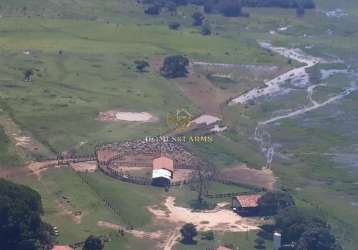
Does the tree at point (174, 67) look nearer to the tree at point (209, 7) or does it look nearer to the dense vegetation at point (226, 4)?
the dense vegetation at point (226, 4)

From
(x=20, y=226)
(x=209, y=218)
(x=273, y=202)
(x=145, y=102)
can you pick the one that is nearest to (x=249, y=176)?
(x=273, y=202)

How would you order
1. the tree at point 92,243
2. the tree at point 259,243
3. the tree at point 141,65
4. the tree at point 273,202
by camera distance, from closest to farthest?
the tree at point 92,243, the tree at point 259,243, the tree at point 273,202, the tree at point 141,65

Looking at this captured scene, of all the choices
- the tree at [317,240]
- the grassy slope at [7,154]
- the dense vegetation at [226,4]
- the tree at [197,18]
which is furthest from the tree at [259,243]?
the dense vegetation at [226,4]

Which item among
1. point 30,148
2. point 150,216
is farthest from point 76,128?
point 150,216

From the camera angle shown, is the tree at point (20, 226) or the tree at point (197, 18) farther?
the tree at point (197, 18)

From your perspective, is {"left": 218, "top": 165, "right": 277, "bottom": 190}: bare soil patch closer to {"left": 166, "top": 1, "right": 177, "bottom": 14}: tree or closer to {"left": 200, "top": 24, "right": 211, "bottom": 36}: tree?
{"left": 200, "top": 24, "right": 211, "bottom": 36}: tree

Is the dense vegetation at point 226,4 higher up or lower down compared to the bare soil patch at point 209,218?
higher up
